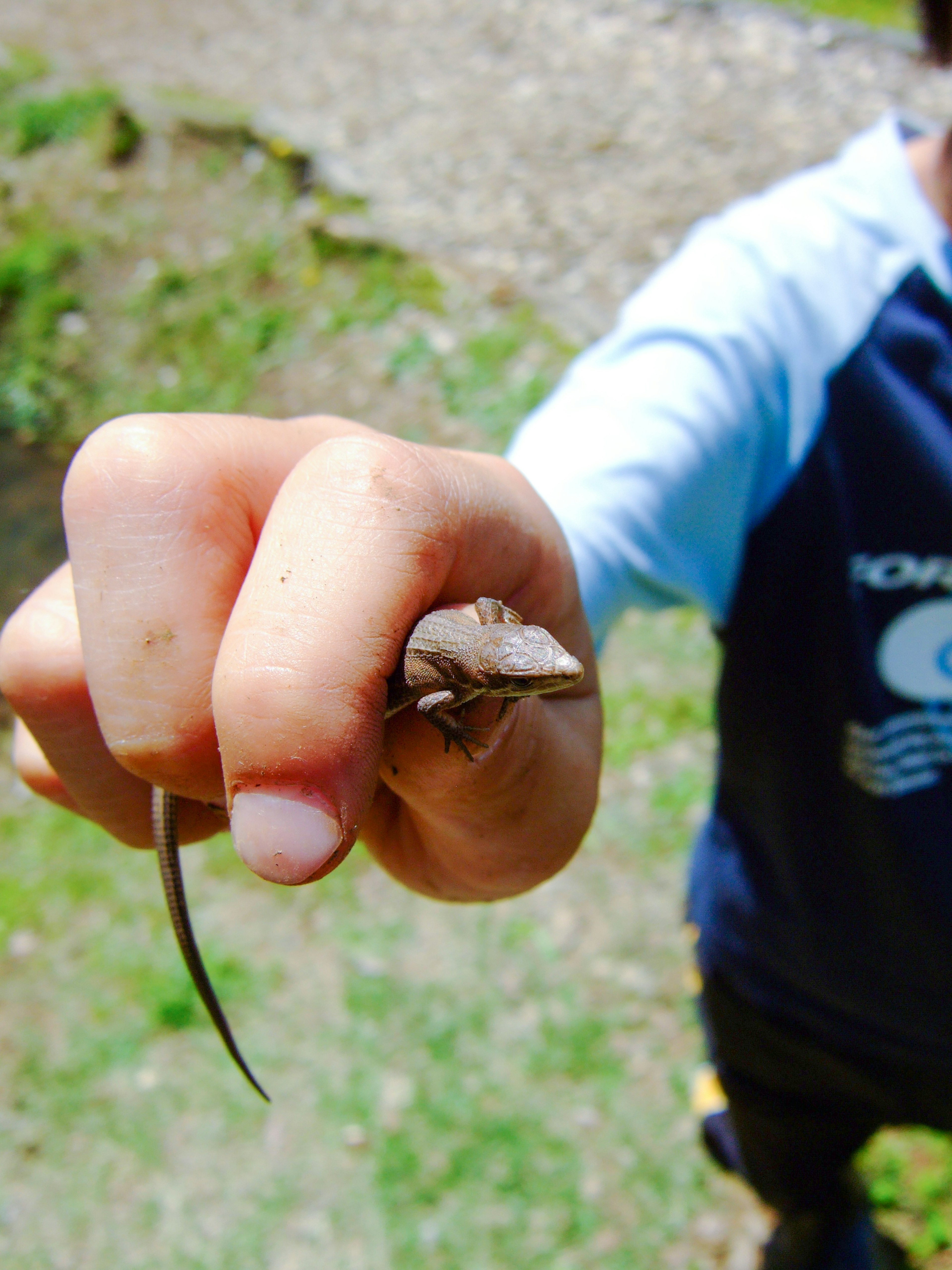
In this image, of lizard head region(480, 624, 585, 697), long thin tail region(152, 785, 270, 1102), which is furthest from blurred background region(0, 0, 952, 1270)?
lizard head region(480, 624, 585, 697)

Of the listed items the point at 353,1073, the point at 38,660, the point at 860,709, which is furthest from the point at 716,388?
the point at 353,1073

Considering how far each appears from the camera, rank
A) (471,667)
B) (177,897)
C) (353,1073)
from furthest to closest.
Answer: (353,1073) → (177,897) → (471,667)

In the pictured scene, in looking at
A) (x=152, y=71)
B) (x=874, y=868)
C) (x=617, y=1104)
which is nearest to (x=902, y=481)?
(x=874, y=868)

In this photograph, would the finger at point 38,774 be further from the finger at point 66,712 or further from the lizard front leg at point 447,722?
the lizard front leg at point 447,722

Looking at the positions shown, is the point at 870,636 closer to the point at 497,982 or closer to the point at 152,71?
the point at 497,982

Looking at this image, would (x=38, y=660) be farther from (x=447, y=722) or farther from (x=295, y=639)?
(x=447, y=722)

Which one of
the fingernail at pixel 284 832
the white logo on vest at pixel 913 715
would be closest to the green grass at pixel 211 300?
the white logo on vest at pixel 913 715

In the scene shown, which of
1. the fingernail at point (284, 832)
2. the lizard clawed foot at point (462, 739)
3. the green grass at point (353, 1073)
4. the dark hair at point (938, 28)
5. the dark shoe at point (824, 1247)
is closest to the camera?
the fingernail at point (284, 832)
